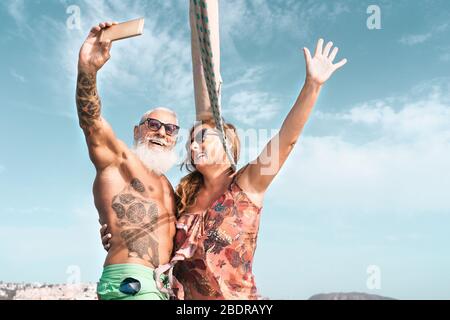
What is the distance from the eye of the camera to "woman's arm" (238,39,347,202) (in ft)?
16.9

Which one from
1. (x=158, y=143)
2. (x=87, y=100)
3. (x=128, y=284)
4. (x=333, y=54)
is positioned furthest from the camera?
(x=158, y=143)

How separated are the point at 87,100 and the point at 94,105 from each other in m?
0.09

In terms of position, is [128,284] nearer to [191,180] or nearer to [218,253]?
[218,253]

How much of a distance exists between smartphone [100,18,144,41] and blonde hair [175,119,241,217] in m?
1.48

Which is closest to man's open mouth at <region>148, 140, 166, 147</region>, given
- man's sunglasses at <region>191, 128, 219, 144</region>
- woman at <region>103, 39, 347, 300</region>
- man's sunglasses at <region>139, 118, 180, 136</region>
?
man's sunglasses at <region>139, 118, 180, 136</region>

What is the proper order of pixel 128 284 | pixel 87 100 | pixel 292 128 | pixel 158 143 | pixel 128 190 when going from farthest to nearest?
pixel 158 143
pixel 128 190
pixel 87 100
pixel 292 128
pixel 128 284

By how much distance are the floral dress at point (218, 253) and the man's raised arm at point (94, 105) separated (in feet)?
3.74

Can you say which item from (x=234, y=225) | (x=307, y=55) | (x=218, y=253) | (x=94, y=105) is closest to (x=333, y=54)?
(x=307, y=55)

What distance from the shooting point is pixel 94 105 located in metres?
5.32

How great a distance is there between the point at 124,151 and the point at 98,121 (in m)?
0.48

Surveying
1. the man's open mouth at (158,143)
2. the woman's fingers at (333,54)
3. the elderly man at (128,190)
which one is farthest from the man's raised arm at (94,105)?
the woman's fingers at (333,54)

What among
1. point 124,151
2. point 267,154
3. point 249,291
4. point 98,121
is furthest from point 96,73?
point 249,291

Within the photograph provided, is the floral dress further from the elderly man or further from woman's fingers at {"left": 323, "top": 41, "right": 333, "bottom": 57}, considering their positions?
woman's fingers at {"left": 323, "top": 41, "right": 333, "bottom": 57}
